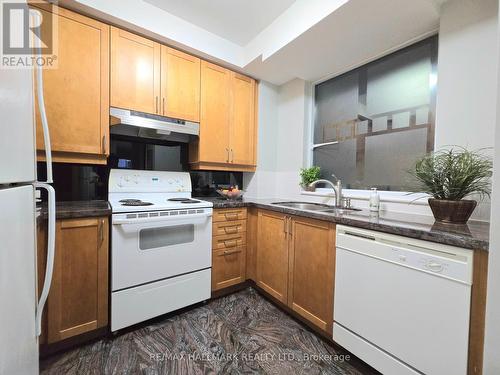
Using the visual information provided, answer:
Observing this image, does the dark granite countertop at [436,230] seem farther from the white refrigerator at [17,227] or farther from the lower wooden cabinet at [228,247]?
the white refrigerator at [17,227]

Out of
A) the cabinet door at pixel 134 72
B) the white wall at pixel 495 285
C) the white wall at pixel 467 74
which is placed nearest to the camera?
the white wall at pixel 495 285

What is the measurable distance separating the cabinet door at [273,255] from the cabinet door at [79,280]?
1261 millimetres

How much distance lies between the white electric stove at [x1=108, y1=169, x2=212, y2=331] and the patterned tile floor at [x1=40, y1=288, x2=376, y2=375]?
0.14m

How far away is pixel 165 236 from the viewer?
5.64 feet

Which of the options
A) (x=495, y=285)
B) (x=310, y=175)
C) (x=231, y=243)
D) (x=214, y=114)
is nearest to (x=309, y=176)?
(x=310, y=175)

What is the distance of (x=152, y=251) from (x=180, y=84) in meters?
1.52

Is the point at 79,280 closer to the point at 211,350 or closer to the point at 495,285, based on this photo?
the point at 211,350

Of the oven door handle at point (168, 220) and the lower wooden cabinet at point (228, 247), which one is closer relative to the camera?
the oven door handle at point (168, 220)

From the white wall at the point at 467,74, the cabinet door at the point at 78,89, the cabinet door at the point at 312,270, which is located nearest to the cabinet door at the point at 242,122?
the cabinet door at the point at 312,270

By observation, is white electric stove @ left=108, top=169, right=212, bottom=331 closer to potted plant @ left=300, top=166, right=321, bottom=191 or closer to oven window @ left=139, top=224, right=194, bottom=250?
oven window @ left=139, top=224, right=194, bottom=250

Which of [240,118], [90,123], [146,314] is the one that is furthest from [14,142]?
[240,118]

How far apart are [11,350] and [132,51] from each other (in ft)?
6.67

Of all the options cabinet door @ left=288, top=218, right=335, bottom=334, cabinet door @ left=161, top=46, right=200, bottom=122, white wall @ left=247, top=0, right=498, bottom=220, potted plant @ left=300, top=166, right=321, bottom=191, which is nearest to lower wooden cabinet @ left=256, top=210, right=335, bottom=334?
cabinet door @ left=288, top=218, right=335, bottom=334

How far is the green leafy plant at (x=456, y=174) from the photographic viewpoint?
1.17 metres
